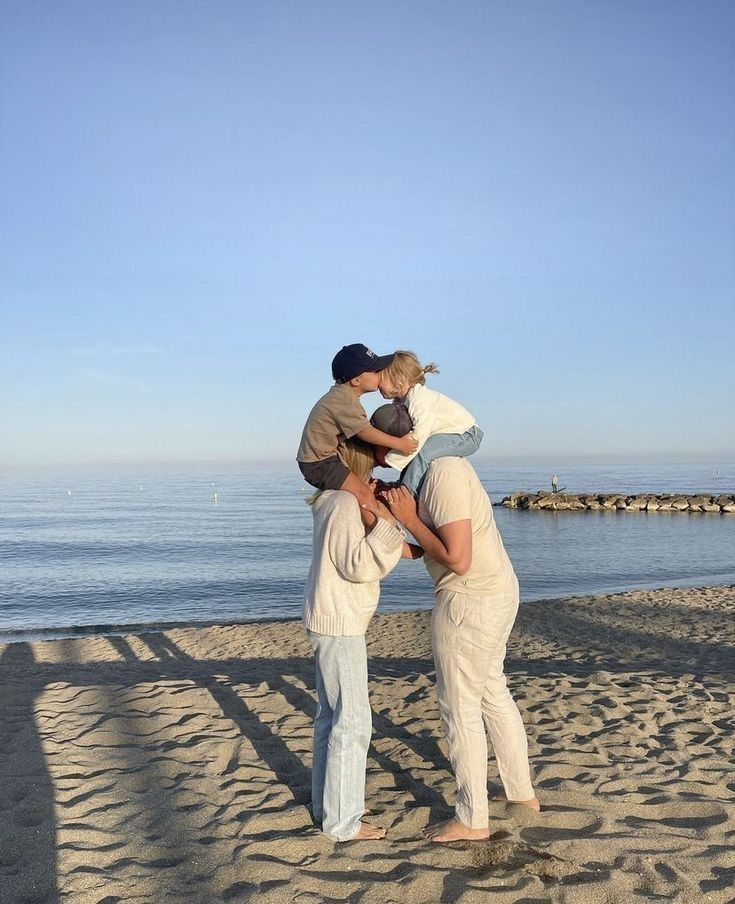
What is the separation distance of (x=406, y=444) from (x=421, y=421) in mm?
130

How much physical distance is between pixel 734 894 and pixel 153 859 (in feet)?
8.78

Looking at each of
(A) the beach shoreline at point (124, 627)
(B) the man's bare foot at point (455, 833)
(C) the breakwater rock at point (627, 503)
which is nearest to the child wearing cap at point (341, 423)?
(B) the man's bare foot at point (455, 833)

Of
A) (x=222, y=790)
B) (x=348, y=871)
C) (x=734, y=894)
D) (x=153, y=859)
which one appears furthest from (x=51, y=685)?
(x=734, y=894)

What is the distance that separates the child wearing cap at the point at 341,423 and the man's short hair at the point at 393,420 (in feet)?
0.17

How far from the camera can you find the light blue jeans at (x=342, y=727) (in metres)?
3.27

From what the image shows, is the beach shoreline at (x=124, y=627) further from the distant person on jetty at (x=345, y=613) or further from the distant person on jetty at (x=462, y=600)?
the distant person on jetty at (x=462, y=600)

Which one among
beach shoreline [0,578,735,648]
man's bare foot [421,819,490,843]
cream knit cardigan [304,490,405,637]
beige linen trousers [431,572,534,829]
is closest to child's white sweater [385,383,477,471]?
cream knit cardigan [304,490,405,637]

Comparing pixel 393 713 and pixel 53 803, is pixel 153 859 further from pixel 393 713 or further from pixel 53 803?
pixel 393 713

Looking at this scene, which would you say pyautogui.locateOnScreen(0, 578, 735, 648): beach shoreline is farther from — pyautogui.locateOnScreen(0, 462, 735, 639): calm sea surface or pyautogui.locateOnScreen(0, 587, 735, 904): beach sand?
pyautogui.locateOnScreen(0, 587, 735, 904): beach sand

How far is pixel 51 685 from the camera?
262 inches

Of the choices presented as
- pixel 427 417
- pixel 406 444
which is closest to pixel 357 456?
pixel 406 444

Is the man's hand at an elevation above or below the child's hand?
below

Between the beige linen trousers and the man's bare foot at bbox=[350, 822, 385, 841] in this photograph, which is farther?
the man's bare foot at bbox=[350, 822, 385, 841]

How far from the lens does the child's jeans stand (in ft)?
10.4
